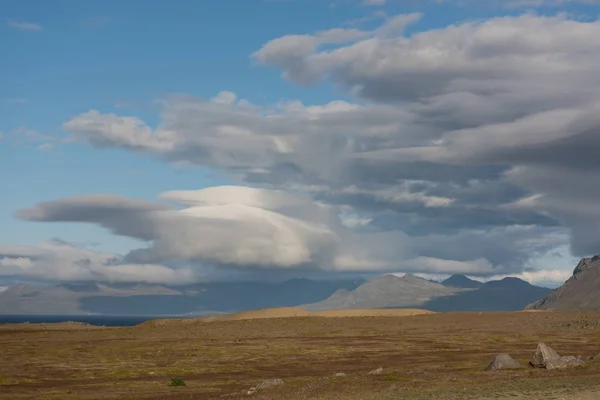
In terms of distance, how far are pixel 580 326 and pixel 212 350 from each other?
62.1 meters

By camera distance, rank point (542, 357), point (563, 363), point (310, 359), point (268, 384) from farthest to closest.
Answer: point (310, 359) → point (542, 357) → point (563, 363) → point (268, 384)

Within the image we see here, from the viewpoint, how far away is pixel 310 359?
76.4m

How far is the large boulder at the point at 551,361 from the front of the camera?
58844mm

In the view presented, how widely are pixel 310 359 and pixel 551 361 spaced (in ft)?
82.5

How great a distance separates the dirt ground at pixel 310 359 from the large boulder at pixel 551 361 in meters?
1.81

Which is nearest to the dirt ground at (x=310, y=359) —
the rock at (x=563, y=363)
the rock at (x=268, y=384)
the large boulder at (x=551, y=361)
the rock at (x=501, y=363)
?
the rock at (x=268, y=384)

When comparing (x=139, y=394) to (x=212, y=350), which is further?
(x=212, y=350)

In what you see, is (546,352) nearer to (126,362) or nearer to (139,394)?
(139,394)

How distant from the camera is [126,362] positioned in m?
72.8

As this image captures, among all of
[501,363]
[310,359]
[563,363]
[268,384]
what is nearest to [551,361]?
[563,363]

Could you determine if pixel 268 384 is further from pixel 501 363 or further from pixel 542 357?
pixel 542 357

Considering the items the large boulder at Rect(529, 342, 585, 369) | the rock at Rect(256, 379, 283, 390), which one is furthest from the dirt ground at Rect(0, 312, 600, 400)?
the large boulder at Rect(529, 342, 585, 369)

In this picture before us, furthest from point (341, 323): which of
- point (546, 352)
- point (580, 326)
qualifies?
point (546, 352)

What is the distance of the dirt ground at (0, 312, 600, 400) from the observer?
4784 cm
